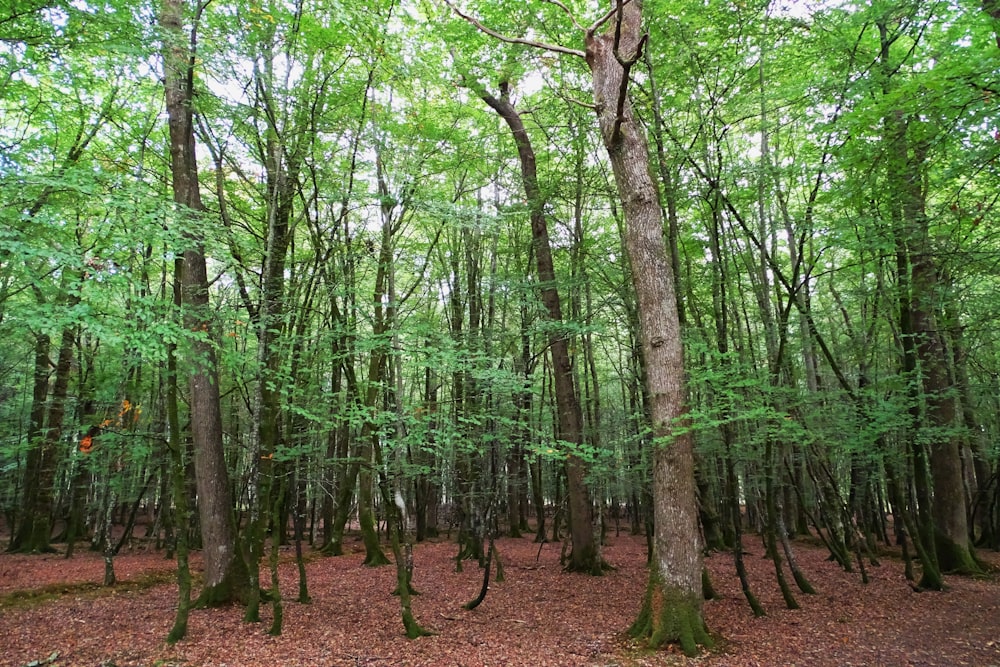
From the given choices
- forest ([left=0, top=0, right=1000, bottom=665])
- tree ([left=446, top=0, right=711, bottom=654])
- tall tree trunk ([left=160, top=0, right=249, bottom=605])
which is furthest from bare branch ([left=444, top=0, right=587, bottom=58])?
tall tree trunk ([left=160, top=0, right=249, bottom=605])

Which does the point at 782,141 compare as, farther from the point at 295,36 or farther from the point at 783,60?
the point at 295,36

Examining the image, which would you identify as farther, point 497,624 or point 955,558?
point 955,558

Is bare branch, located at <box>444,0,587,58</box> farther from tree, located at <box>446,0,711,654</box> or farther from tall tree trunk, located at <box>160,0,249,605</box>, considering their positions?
tall tree trunk, located at <box>160,0,249,605</box>

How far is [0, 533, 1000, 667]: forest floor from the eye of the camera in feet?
18.3

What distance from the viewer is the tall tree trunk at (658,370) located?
557 centimetres

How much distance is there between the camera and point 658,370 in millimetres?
5965

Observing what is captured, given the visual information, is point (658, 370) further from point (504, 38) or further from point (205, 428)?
point (205, 428)

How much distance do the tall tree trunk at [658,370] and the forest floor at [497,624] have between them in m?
0.43

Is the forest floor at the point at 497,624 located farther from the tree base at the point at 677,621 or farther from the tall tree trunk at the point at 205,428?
the tall tree trunk at the point at 205,428

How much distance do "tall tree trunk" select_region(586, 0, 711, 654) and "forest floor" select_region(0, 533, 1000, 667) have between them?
430 millimetres

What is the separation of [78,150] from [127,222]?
599 centimetres

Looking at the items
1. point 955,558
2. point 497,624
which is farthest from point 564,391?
point 955,558

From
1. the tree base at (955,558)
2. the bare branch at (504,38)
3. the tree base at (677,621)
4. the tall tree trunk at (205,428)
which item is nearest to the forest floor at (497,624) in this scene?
the tree base at (677,621)

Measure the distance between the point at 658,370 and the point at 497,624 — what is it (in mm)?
4172
